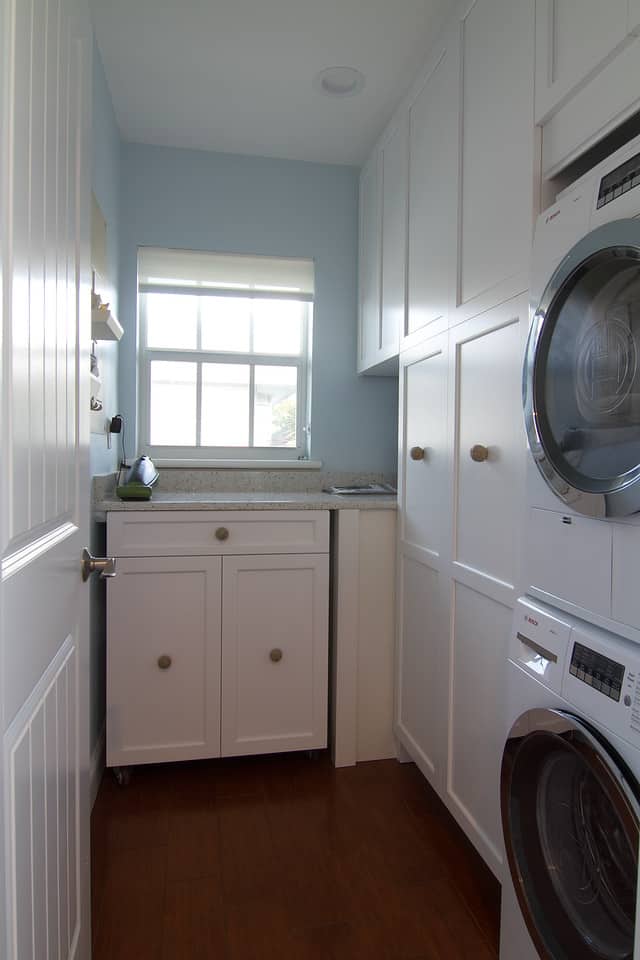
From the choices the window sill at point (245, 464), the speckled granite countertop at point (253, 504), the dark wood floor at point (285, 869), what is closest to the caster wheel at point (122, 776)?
the dark wood floor at point (285, 869)

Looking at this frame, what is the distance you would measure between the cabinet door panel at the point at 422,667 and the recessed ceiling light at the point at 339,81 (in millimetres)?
1688

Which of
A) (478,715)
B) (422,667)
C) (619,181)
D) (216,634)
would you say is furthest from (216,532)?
(619,181)

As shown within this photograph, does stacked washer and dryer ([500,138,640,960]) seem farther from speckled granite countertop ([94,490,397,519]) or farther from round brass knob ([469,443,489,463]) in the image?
speckled granite countertop ([94,490,397,519])

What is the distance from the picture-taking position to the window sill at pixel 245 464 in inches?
106

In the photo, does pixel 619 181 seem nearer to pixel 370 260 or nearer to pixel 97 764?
pixel 370 260

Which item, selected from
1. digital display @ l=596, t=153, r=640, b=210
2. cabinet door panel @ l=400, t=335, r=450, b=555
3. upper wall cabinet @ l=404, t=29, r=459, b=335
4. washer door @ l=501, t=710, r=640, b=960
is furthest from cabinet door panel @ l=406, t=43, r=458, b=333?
washer door @ l=501, t=710, r=640, b=960

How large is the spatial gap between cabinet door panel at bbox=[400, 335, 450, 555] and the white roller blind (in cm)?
92

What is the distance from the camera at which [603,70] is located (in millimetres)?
1071

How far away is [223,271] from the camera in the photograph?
2.74 meters

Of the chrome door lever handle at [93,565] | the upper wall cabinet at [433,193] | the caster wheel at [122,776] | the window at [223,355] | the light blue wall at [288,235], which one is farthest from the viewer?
the window at [223,355]

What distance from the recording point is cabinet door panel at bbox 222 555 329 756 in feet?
7.03

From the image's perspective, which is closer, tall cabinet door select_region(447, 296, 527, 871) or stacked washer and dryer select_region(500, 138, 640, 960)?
stacked washer and dryer select_region(500, 138, 640, 960)

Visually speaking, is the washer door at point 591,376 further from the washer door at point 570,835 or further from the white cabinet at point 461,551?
the washer door at point 570,835

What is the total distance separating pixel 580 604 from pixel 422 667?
1.00 meters
